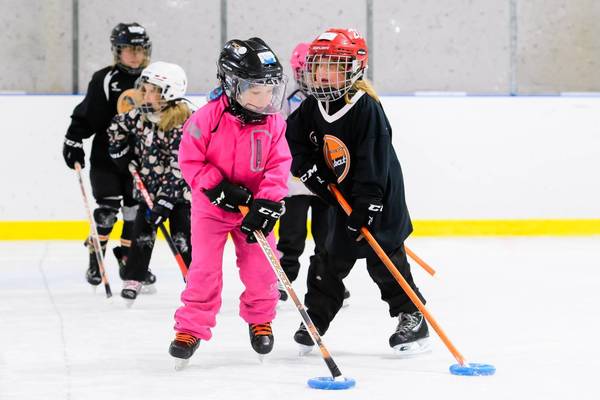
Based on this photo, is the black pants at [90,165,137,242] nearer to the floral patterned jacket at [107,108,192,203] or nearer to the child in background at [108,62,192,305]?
the child in background at [108,62,192,305]

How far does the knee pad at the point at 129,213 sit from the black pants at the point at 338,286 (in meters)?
1.74

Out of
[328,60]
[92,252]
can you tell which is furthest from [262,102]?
[92,252]

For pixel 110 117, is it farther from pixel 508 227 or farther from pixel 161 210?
pixel 508 227

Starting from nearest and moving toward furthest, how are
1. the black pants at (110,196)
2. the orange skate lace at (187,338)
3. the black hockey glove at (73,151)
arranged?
the orange skate lace at (187,338) → the black hockey glove at (73,151) → the black pants at (110,196)

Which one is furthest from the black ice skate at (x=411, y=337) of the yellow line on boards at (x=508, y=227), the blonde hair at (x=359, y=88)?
the yellow line on boards at (x=508, y=227)

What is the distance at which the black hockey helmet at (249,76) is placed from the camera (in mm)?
3422

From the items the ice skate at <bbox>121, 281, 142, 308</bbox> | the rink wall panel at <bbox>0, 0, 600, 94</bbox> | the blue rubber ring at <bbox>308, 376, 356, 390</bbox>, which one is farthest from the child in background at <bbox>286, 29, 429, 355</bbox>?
the rink wall panel at <bbox>0, 0, 600, 94</bbox>

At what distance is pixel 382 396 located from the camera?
314cm

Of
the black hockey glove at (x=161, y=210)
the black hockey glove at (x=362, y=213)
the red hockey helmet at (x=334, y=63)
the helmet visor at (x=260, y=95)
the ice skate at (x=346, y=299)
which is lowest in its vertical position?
the ice skate at (x=346, y=299)

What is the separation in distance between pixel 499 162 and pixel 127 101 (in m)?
3.51

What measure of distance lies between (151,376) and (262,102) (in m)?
0.90

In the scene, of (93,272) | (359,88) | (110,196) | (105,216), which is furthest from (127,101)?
(359,88)

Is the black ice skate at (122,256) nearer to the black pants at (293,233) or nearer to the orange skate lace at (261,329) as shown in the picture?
the black pants at (293,233)

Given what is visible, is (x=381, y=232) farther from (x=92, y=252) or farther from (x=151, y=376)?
(x=92, y=252)
